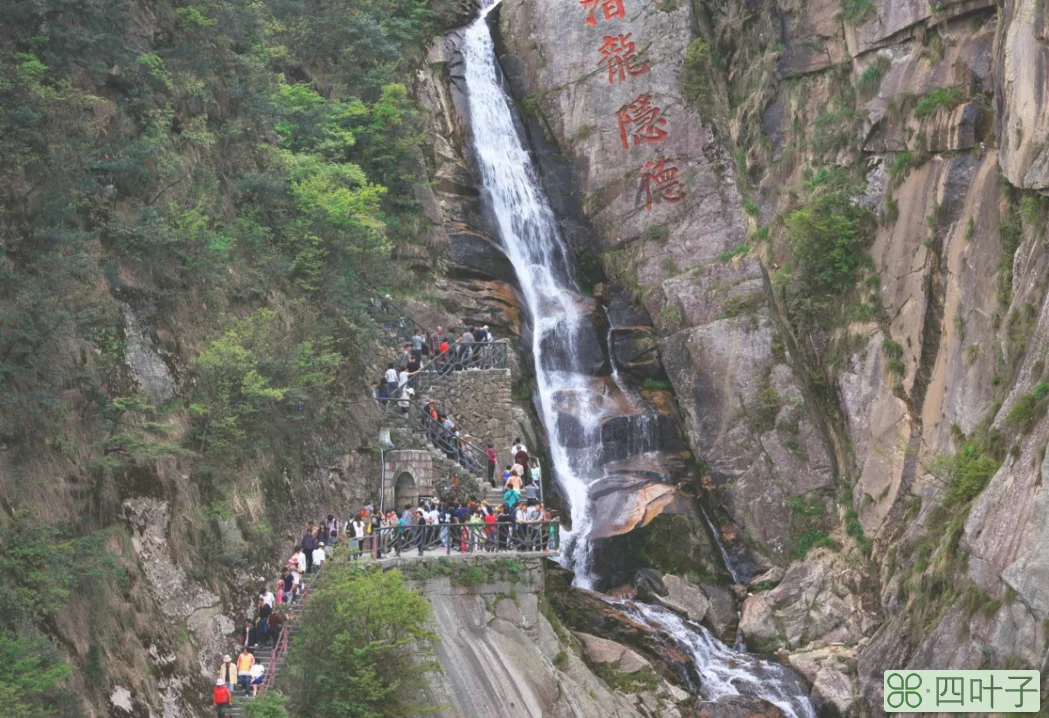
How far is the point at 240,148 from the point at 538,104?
1299cm

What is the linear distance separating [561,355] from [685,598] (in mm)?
8539

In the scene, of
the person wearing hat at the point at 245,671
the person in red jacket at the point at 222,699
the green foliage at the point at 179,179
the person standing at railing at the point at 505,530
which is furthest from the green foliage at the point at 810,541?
the person in red jacket at the point at 222,699

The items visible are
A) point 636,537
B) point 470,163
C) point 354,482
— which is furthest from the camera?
point 470,163

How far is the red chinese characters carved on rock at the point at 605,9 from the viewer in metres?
41.7

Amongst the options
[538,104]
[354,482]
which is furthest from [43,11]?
[538,104]

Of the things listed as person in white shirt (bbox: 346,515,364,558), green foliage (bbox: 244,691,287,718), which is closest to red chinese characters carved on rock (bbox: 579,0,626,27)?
person in white shirt (bbox: 346,515,364,558)

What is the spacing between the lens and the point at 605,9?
41875 millimetres

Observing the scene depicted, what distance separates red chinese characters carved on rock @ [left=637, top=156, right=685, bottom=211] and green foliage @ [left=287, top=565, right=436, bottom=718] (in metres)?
19.2

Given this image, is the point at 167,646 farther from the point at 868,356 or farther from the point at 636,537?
the point at 868,356

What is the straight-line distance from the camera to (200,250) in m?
27.5

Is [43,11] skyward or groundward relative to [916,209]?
skyward

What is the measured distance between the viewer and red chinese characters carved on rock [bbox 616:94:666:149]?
39969 mm

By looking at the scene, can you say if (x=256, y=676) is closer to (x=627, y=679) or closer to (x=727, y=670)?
(x=627, y=679)

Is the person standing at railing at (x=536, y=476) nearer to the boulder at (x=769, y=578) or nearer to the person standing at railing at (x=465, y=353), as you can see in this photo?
the person standing at railing at (x=465, y=353)
